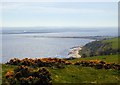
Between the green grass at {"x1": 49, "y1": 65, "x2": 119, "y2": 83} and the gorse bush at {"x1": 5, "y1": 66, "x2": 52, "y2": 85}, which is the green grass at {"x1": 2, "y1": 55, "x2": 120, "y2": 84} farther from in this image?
the gorse bush at {"x1": 5, "y1": 66, "x2": 52, "y2": 85}

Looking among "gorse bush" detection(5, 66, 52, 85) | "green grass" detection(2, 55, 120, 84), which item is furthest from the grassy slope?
"gorse bush" detection(5, 66, 52, 85)

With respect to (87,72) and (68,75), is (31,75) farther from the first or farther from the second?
(87,72)

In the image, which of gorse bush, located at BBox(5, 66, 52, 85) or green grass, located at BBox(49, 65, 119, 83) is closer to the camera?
gorse bush, located at BBox(5, 66, 52, 85)

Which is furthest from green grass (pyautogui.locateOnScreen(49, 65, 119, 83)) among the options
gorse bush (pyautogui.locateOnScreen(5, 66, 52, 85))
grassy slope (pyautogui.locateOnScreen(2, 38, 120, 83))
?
gorse bush (pyautogui.locateOnScreen(5, 66, 52, 85))

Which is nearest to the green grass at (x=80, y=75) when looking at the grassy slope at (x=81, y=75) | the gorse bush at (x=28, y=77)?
the grassy slope at (x=81, y=75)

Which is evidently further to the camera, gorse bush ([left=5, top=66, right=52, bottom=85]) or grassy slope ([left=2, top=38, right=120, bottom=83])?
grassy slope ([left=2, top=38, right=120, bottom=83])

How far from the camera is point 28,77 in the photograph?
71.7ft

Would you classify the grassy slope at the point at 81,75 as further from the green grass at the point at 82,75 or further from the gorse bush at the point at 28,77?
the gorse bush at the point at 28,77

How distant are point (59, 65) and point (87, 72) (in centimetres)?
285

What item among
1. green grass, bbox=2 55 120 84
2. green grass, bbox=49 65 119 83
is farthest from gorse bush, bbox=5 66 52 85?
green grass, bbox=49 65 119 83

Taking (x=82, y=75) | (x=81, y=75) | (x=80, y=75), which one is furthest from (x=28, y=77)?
(x=82, y=75)

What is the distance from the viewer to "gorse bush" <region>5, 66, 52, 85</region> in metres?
21.3

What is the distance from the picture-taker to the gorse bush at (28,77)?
21328 millimetres

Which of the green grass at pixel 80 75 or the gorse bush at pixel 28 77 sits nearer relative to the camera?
the gorse bush at pixel 28 77
